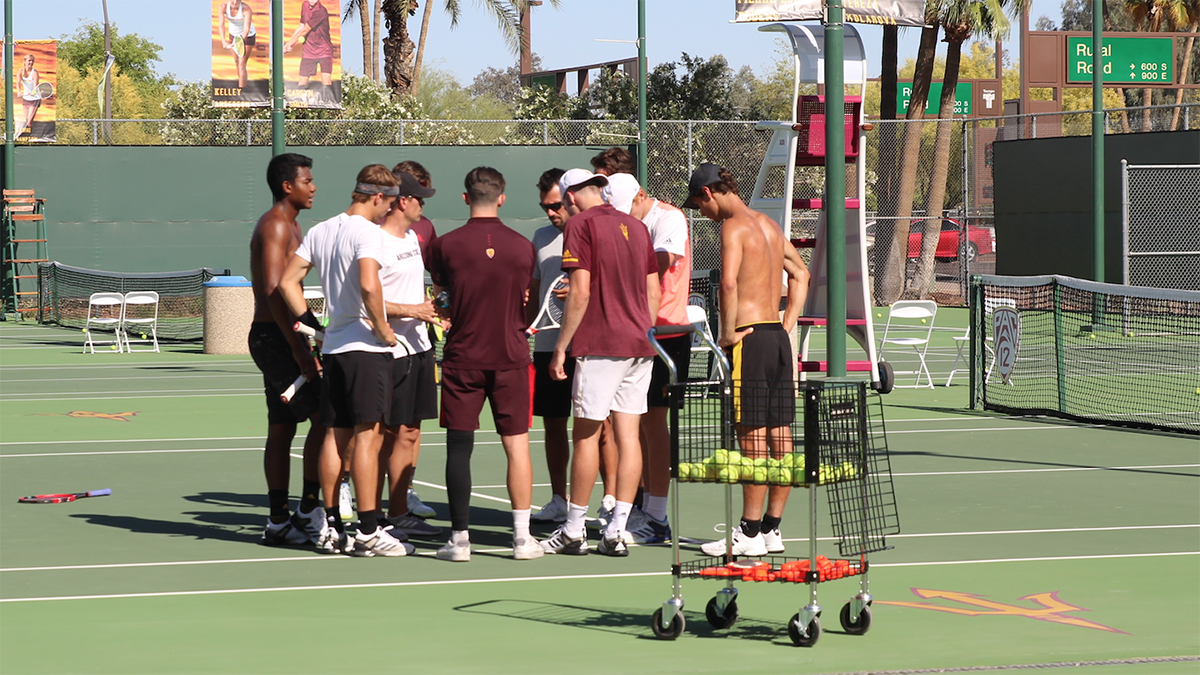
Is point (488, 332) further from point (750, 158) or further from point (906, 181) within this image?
point (906, 181)

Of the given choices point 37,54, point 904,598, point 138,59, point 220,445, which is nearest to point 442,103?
point 138,59

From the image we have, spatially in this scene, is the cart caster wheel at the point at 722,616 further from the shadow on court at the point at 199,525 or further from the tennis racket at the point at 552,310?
the shadow on court at the point at 199,525

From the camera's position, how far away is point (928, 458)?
12164mm

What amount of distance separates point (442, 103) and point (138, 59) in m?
19.9

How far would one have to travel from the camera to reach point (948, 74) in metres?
38.1

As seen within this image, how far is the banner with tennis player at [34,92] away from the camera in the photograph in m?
33.0

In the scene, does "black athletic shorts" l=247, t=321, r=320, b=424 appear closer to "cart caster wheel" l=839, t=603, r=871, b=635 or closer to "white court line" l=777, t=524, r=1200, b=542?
"white court line" l=777, t=524, r=1200, b=542

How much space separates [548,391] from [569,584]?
1.49m

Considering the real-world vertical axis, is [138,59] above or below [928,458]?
above

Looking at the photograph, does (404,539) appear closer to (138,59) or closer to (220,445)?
(220,445)

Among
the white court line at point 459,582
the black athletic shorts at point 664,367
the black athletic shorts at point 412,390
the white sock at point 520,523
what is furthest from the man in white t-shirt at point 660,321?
the black athletic shorts at point 412,390

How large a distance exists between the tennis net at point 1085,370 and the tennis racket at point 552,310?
685cm

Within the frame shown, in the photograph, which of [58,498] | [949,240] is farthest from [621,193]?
[949,240]

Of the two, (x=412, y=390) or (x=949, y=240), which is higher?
(x=949, y=240)
